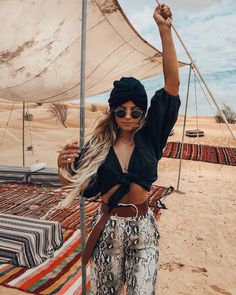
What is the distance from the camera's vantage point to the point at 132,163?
1881mm

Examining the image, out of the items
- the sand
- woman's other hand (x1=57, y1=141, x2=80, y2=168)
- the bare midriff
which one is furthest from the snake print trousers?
the sand

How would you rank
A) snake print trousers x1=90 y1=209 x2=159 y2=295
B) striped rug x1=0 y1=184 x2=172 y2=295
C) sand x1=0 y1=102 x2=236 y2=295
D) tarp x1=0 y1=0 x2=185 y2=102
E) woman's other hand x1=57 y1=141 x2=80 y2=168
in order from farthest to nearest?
tarp x1=0 y1=0 x2=185 y2=102
sand x1=0 y1=102 x2=236 y2=295
striped rug x1=0 y1=184 x2=172 y2=295
woman's other hand x1=57 y1=141 x2=80 y2=168
snake print trousers x1=90 y1=209 x2=159 y2=295

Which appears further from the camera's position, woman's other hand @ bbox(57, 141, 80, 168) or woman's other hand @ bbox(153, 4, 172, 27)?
woman's other hand @ bbox(57, 141, 80, 168)

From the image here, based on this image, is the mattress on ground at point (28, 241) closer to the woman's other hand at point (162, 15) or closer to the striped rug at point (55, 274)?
the striped rug at point (55, 274)

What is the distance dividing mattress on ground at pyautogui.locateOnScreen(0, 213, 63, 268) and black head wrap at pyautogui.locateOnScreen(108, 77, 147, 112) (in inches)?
110

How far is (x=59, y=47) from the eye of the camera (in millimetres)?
4941

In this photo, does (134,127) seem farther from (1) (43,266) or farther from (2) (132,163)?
(1) (43,266)

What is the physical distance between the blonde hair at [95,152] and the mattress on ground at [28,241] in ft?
7.28

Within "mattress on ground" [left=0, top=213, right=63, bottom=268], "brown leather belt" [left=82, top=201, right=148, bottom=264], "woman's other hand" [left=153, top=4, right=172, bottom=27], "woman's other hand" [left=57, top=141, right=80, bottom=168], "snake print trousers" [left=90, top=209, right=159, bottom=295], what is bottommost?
"mattress on ground" [left=0, top=213, right=63, bottom=268]

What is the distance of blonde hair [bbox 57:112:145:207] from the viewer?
192 cm

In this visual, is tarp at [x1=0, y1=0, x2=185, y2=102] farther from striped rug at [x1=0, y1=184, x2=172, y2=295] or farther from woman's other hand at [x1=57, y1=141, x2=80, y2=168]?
woman's other hand at [x1=57, y1=141, x2=80, y2=168]

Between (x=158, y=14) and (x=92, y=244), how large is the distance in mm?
1446

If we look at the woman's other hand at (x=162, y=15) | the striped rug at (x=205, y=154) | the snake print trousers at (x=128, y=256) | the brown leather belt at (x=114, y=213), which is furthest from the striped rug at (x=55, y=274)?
the striped rug at (x=205, y=154)

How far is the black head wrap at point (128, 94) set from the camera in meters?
1.87
